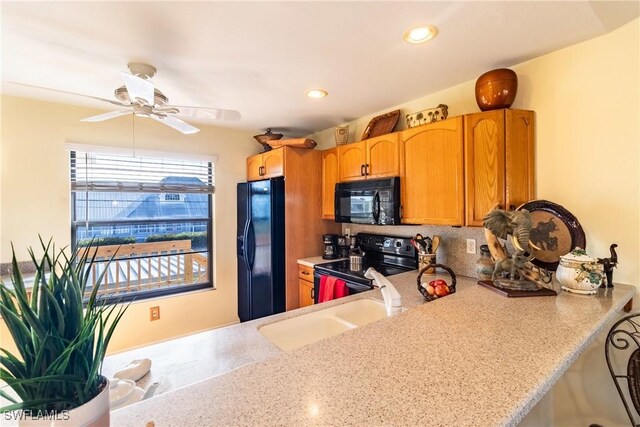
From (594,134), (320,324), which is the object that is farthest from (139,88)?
(594,134)

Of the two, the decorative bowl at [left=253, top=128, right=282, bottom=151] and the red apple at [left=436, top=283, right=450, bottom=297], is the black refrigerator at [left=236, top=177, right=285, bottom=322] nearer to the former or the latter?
the decorative bowl at [left=253, top=128, right=282, bottom=151]

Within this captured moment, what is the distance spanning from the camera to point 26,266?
228 centimetres

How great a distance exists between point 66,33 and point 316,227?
2.36 meters

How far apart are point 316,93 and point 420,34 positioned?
0.96 meters

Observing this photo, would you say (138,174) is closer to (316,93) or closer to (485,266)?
(316,93)

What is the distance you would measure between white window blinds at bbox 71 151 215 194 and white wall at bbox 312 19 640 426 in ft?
10.2

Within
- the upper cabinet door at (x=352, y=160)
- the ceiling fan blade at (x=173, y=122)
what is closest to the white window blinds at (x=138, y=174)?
the ceiling fan blade at (x=173, y=122)

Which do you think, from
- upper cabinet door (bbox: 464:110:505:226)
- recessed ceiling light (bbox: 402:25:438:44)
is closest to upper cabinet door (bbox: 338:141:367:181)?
upper cabinet door (bbox: 464:110:505:226)

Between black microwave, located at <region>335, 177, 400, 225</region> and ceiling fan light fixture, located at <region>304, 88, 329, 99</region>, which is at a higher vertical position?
ceiling fan light fixture, located at <region>304, 88, 329, 99</region>

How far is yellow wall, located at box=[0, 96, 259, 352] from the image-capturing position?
2.32 metres

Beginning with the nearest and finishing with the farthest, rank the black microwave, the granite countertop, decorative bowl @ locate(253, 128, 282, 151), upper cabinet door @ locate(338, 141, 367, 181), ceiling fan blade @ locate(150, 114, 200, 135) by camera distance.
A: the granite countertop → ceiling fan blade @ locate(150, 114, 200, 135) → the black microwave → upper cabinet door @ locate(338, 141, 367, 181) → decorative bowl @ locate(253, 128, 282, 151)

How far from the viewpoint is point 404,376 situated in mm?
751

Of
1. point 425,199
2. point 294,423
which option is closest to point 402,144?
point 425,199

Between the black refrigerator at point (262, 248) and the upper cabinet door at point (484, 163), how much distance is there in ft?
5.66
